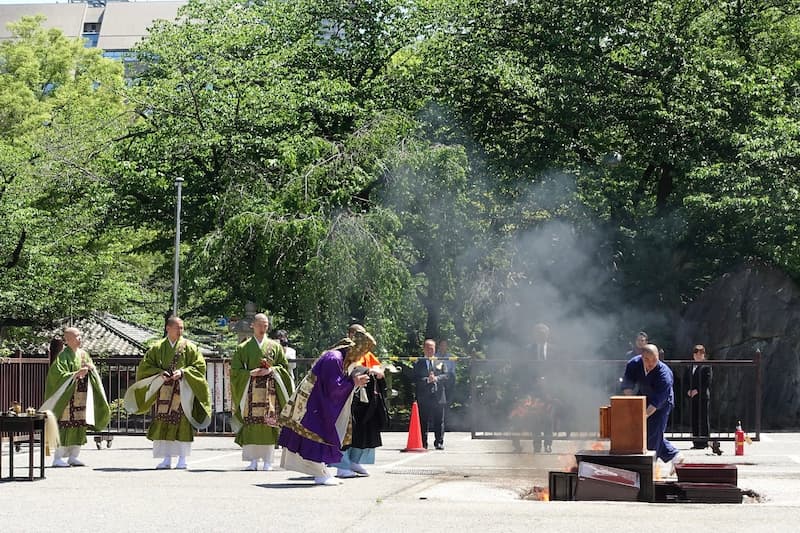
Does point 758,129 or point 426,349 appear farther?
point 758,129

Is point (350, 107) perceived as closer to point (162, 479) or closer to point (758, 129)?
point (758, 129)

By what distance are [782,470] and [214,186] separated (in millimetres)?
18887

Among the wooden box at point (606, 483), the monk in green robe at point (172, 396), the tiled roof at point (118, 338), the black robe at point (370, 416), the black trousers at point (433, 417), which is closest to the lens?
the wooden box at point (606, 483)

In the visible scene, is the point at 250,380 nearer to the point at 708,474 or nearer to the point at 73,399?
the point at 73,399

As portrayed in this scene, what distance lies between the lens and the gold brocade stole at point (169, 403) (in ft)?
50.7

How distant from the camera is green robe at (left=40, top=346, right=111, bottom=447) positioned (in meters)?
16.1

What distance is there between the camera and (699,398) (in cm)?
1973

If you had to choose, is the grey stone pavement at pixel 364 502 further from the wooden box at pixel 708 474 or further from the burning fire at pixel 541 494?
the wooden box at pixel 708 474

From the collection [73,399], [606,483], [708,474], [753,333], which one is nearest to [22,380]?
[73,399]

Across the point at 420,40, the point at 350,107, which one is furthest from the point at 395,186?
the point at 420,40

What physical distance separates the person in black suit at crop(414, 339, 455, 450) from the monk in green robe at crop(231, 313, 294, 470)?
4486mm

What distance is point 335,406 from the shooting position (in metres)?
13.5

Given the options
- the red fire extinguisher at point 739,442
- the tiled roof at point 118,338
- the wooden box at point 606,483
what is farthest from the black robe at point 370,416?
the tiled roof at point 118,338

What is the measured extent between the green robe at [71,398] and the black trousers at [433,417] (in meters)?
5.20
